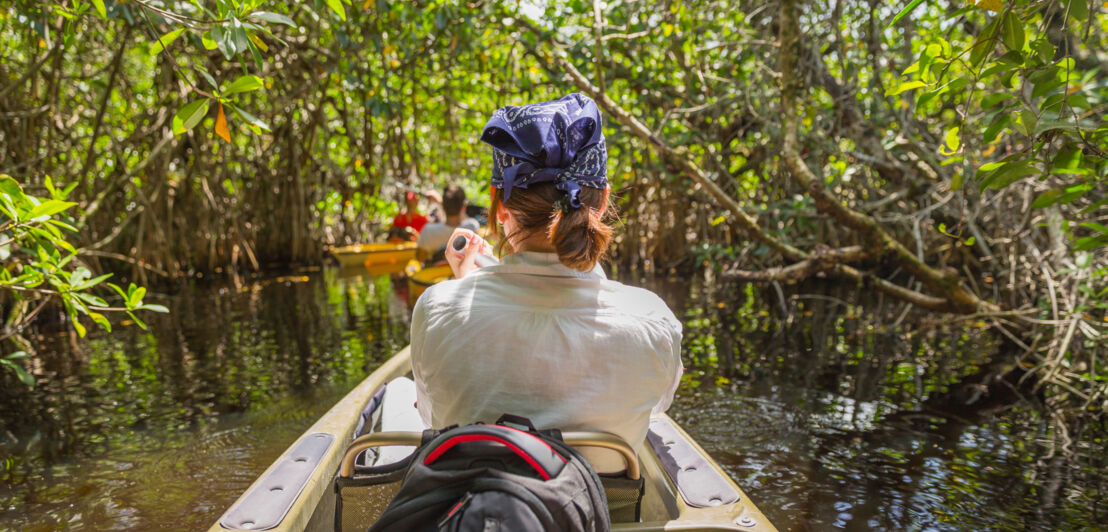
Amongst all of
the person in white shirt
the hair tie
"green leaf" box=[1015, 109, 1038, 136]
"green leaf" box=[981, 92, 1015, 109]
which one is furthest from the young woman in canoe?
the person in white shirt

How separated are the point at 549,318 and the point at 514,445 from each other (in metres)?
0.28

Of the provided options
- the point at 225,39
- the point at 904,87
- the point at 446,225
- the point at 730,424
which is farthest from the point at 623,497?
the point at 446,225

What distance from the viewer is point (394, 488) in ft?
5.60

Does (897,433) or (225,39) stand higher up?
(225,39)

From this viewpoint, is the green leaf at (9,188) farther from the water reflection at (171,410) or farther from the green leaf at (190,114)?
the water reflection at (171,410)

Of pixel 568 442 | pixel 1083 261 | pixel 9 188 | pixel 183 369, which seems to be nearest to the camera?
pixel 568 442

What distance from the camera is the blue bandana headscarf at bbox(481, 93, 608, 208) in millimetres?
1257

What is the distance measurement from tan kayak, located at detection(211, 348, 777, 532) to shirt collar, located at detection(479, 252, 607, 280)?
0.28 metres

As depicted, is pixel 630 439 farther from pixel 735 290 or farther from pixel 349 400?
pixel 735 290

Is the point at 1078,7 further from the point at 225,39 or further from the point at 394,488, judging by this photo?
the point at 225,39

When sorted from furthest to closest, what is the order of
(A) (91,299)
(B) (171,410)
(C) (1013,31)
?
(B) (171,410), (A) (91,299), (C) (1013,31)

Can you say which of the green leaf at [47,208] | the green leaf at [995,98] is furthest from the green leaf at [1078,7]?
the green leaf at [47,208]

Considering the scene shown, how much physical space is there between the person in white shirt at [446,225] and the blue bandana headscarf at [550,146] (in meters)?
4.32

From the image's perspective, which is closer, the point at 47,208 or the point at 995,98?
the point at 995,98
